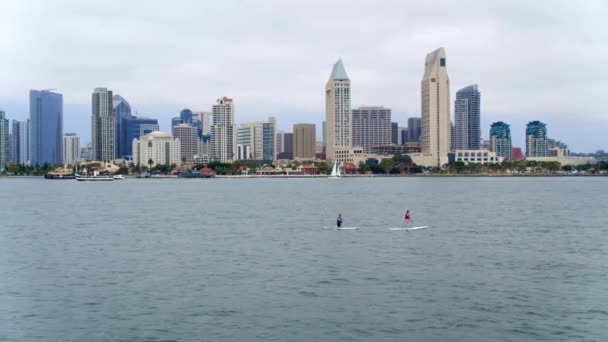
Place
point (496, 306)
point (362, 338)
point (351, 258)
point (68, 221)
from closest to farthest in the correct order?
point (362, 338), point (496, 306), point (351, 258), point (68, 221)

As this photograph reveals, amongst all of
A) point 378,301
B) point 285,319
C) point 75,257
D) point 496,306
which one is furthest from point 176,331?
point 75,257

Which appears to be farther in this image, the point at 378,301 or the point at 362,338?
the point at 378,301

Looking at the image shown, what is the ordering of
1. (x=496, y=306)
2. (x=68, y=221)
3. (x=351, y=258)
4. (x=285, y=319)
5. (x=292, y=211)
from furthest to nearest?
(x=292, y=211) → (x=68, y=221) → (x=351, y=258) → (x=496, y=306) → (x=285, y=319)

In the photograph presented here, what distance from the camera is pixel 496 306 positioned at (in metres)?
33.9

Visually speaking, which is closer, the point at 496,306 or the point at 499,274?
the point at 496,306

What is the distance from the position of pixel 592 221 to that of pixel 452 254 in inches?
1306

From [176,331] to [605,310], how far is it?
18.7 meters

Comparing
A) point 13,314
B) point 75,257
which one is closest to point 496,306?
point 13,314

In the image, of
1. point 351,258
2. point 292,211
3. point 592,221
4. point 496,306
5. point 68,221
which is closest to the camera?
point 496,306

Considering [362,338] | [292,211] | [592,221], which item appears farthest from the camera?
[292,211]

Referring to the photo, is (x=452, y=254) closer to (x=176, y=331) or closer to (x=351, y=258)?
(x=351, y=258)

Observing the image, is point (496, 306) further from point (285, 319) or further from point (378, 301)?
point (285, 319)

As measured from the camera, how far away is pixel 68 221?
3241 inches

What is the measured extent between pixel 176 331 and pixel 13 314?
27.5ft
